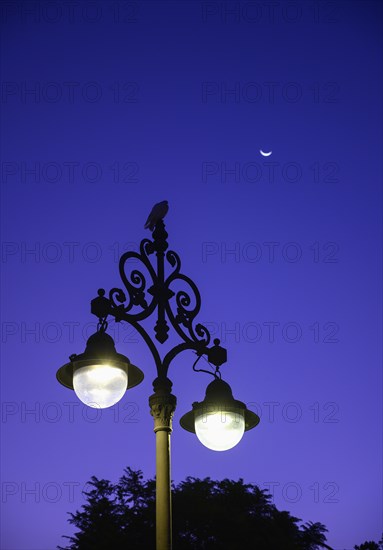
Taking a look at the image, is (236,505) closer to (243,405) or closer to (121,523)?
(121,523)

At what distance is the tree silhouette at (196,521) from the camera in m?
43.9

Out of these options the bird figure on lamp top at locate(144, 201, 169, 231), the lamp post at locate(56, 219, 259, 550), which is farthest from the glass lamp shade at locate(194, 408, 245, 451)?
the bird figure on lamp top at locate(144, 201, 169, 231)

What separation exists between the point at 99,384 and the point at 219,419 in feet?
4.20

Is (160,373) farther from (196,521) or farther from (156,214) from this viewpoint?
(196,521)

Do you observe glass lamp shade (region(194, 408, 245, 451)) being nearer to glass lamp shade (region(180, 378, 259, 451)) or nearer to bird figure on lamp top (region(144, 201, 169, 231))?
glass lamp shade (region(180, 378, 259, 451))

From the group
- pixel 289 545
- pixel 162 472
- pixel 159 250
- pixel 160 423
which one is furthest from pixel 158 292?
pixel 289 545

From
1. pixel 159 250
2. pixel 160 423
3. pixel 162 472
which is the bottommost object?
pixel 162 472

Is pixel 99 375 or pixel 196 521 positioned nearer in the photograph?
pixel 99 375

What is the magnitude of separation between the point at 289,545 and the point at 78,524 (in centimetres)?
1309

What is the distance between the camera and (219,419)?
23.0ft

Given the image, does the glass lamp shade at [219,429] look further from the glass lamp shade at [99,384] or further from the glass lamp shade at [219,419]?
the glass lamp shade at [99,384]

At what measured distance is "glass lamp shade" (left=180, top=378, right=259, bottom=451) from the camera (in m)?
6.99

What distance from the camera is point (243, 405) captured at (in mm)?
7172

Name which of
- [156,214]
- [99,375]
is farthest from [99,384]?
[156,214]
